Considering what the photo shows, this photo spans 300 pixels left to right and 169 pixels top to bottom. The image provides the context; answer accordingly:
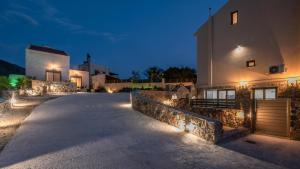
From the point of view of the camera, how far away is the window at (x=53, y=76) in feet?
97.0

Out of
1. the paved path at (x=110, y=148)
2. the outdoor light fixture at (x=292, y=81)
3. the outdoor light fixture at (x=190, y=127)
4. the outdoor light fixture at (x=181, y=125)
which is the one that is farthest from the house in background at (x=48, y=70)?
the outdoor light fixture at (x=292, y=81)

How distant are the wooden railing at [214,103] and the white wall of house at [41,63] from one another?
2235 cm

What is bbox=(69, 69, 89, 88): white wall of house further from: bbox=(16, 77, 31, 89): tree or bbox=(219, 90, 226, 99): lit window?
bbox=(219, 90, 226, 99): lit window

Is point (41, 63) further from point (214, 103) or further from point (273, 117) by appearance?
point (273, 117)

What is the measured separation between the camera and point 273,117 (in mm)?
11547

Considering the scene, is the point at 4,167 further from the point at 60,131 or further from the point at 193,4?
the point at 193,4

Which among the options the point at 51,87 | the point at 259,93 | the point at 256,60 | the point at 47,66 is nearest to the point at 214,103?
the point at 259,93

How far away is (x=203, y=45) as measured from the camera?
1938 cm

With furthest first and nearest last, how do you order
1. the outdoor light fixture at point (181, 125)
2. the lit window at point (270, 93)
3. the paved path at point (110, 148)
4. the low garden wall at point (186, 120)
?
the lit window at point (270, 93)
the outdoor light fixture at point (181, 125)
the low garden wall at point (186, 120)
the paved path at point (110, 148)

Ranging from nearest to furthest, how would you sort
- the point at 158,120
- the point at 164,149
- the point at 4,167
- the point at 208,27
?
the point at 4,167, the point at 164,149, the point at 158,120, the point at 208,27

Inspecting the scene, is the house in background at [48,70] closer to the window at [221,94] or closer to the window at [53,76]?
the window at [53,76]

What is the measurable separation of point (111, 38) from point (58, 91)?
315 ft

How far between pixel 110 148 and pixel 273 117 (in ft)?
32.0

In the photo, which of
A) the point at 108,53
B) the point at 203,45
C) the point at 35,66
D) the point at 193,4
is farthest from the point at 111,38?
the point at 203,45
